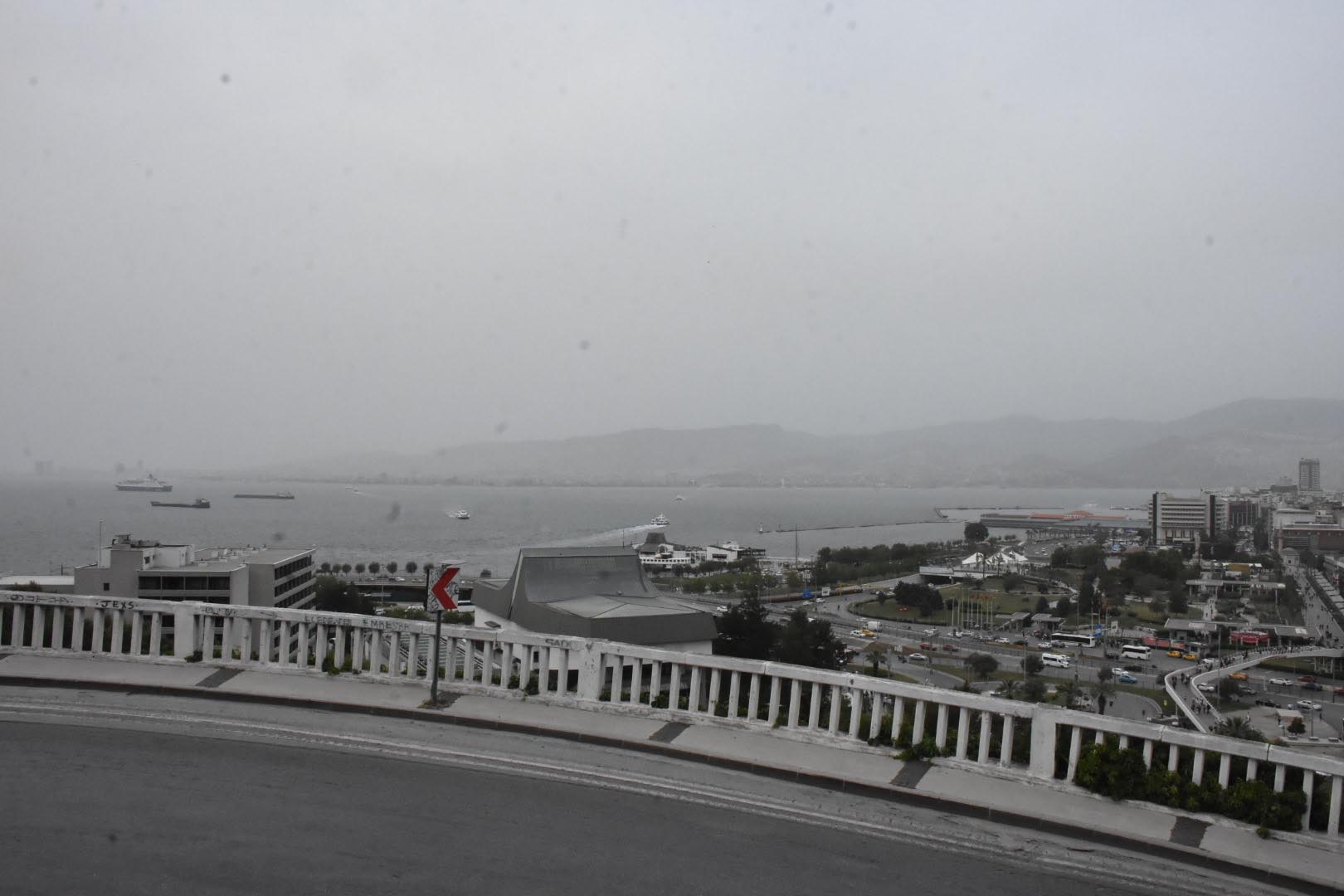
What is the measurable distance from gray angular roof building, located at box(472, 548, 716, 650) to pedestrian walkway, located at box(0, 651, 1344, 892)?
31.1 feet

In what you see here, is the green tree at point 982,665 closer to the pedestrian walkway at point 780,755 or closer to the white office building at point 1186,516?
the pedestrian walkway at point 780,755

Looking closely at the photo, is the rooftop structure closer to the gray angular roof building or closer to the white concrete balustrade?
the gray angular roof building

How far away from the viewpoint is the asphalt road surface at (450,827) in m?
4.70

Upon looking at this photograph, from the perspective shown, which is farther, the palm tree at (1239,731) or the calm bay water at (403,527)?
the calm bay water at (403,527)

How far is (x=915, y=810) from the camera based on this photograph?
6207 mm

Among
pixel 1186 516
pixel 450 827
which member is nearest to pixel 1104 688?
pixel 450 827

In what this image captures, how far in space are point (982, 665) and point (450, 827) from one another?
38115mm

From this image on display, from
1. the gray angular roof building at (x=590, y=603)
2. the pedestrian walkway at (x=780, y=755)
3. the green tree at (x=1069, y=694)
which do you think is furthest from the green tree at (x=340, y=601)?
the pedestrian walkway at (x=780, y=755)

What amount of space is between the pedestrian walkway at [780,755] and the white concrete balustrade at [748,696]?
0.46ft

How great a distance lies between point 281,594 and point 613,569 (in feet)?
102

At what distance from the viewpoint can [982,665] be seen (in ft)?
131

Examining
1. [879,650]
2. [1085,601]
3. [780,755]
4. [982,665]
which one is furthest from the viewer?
[1085,601]

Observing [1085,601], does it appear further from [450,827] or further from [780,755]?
[450,827]

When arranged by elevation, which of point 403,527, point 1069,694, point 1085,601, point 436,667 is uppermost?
point 436,667
